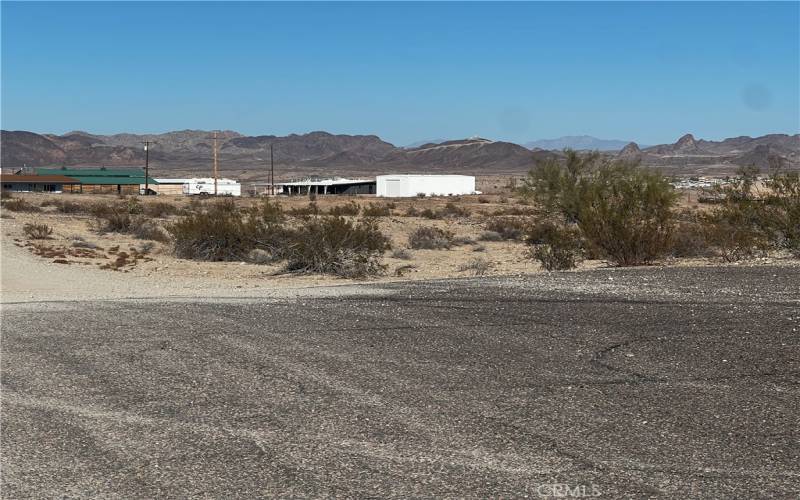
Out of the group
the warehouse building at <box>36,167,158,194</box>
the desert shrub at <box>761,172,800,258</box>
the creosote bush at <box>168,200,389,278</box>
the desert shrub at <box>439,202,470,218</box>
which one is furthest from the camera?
the warehouse building at <box>36,167,158,194</box>

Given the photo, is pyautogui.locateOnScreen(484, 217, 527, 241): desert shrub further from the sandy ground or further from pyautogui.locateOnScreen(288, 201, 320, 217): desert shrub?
pyautogui.locateOnScreen(288, 201, 320, 217): desert shrub

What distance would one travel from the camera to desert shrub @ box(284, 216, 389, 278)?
24.5 metres

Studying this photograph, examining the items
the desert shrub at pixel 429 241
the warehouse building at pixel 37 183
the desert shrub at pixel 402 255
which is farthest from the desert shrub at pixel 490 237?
the warehouse building at pixel 37 183

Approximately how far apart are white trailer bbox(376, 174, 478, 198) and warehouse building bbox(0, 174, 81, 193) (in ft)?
123

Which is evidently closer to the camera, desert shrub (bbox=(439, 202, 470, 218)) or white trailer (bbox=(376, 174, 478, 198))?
desert shrub (bbox=(439, 202, 470, 218))

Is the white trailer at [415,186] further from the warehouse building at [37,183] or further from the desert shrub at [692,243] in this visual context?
Result: the desert shrub at [692,243]

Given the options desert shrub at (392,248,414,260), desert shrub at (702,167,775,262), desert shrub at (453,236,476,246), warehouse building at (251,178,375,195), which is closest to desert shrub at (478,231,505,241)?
desert shrub at (453,236,476,246)

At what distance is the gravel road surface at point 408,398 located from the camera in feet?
20.4

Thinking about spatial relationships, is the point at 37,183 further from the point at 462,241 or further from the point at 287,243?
the point at 287,243

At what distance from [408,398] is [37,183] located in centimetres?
11050

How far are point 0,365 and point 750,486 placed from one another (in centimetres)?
746

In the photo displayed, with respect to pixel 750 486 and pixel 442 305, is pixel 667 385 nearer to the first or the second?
pixel 750 486

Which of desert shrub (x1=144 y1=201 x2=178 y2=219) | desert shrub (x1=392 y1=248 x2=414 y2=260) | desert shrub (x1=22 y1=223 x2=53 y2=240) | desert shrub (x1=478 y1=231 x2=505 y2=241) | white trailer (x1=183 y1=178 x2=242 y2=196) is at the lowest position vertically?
desert shrub (x1=392 y1=248 x2=414 y2=260)

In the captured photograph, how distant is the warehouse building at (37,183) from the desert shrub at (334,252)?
297ft
